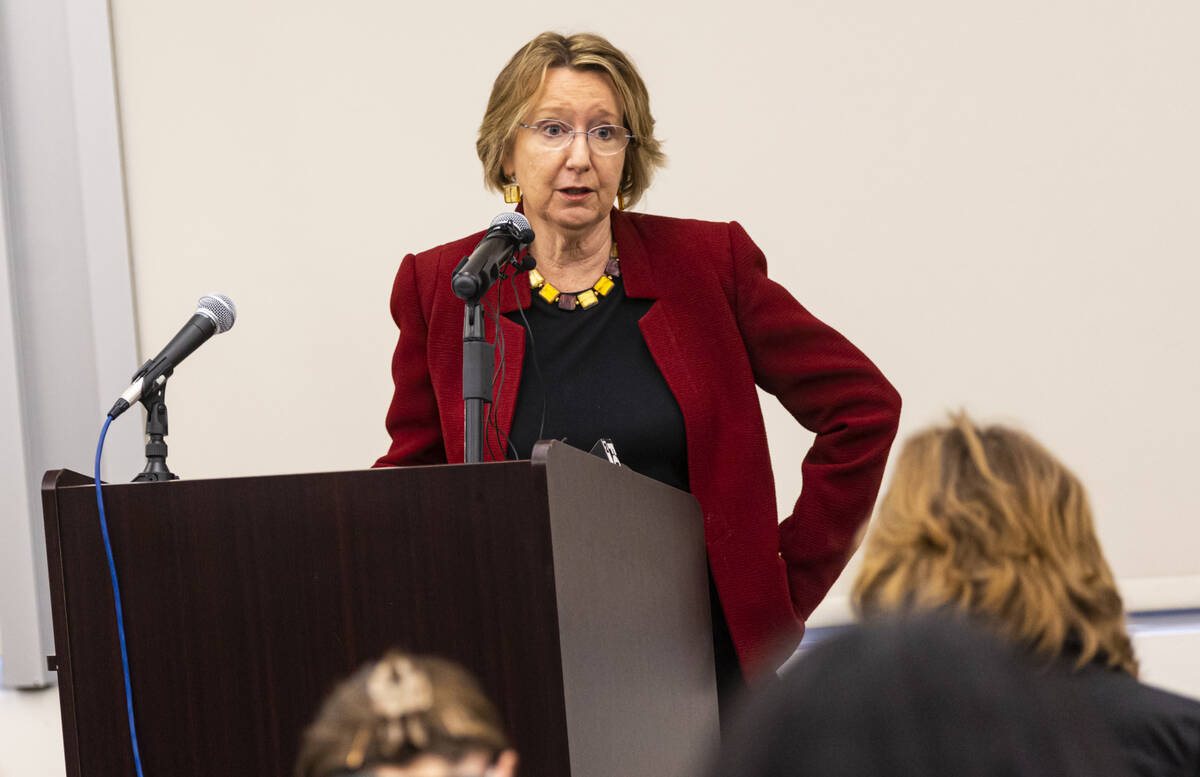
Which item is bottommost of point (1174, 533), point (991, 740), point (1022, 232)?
point (1174, 533)

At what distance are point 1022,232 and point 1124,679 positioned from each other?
2.07 m

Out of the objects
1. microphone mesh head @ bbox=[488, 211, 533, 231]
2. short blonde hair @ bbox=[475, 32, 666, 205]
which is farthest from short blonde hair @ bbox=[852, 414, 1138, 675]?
short blonde hair @ bbox=[475, 32, 666, 205]

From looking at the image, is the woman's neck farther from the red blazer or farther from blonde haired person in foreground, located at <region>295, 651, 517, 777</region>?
blonde haired person in foreground, located at <region>295, 651, 517, 777</region>

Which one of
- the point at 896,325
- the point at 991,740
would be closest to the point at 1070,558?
the point at 991,740

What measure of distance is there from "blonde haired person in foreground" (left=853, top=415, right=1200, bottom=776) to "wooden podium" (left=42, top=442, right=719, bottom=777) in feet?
1.04

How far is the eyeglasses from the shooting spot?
194 centimetres

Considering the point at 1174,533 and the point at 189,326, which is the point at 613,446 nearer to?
the point at 189,326

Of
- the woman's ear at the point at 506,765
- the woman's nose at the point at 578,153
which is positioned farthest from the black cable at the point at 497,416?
the woman's ear at the point at 506,765

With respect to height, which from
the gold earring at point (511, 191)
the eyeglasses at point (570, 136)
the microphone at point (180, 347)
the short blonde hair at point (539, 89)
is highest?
the short blonde hair at point (539, 89)

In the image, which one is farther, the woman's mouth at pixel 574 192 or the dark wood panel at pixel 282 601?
the woman's mouth at pixel 574 192

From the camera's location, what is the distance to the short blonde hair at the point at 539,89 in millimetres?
1968

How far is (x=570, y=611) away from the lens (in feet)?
3.72

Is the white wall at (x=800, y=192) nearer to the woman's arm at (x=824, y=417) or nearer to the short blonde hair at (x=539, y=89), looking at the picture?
the woman's arm at (x=824, y=417)

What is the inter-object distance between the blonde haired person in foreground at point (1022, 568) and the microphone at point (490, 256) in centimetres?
60
